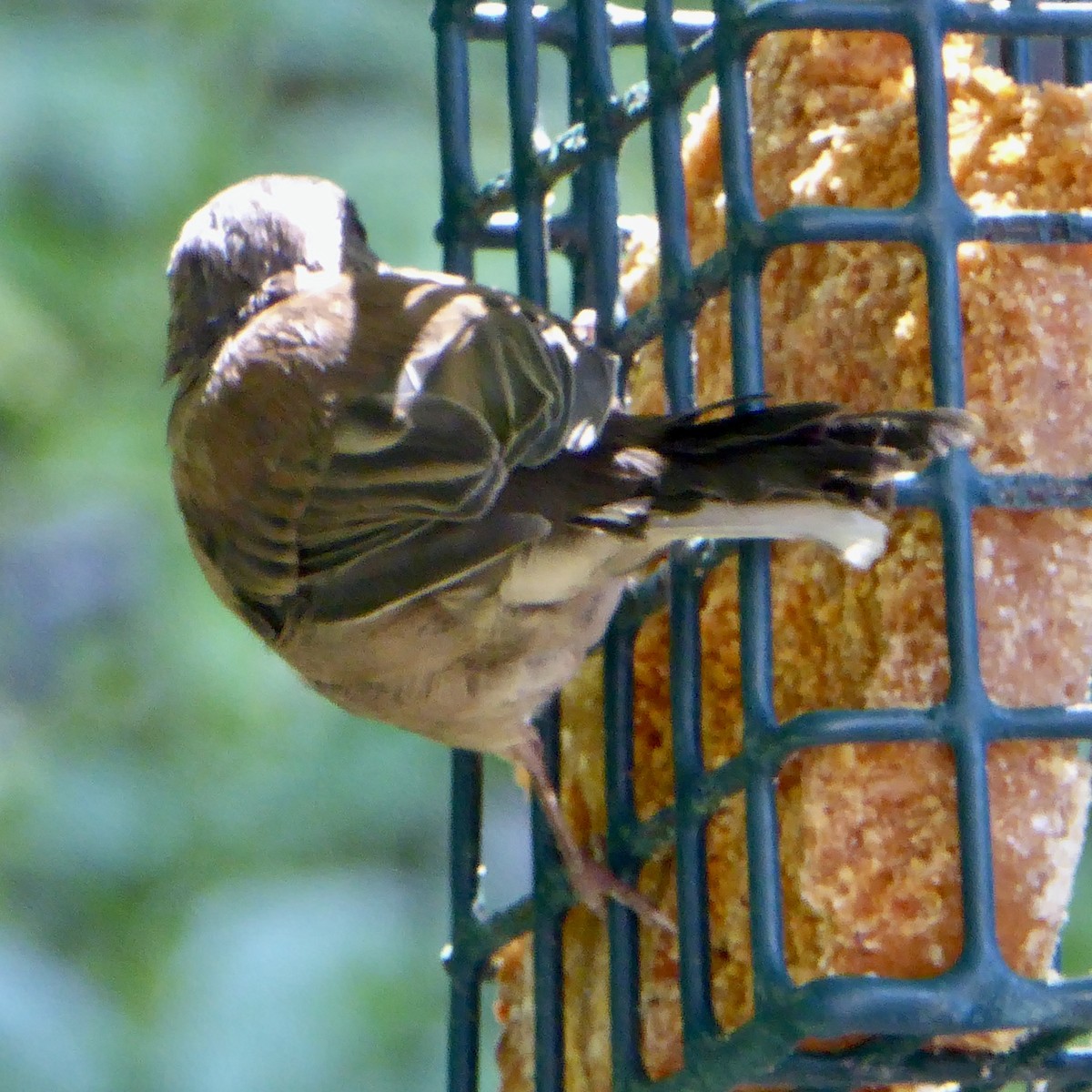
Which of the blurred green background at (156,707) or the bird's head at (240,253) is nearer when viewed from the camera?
the bird's head at (240,253)

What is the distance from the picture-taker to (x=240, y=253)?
2.85m

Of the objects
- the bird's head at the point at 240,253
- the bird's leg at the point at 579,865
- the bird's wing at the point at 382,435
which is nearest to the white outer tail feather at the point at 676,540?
the bird's wing at the point at 382,435

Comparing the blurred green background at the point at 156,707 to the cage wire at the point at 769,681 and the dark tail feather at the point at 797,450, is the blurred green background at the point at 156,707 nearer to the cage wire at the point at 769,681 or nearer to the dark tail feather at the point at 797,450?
the cage wire at the point at 769,681

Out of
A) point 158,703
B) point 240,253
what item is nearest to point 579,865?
point 240,253

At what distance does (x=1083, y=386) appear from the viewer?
196 cm

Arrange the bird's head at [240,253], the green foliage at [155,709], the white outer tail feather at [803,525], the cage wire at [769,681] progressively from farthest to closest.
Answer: the green foliage at [155,709] → the bird's head at [240,253] → the white outer tail feather at [803,525] → the cage wire at [769,681]

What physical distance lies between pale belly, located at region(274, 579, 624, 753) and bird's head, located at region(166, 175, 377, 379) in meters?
0.62

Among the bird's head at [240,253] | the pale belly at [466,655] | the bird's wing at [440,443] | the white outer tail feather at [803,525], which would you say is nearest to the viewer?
the white outer tail feather at [803,525]

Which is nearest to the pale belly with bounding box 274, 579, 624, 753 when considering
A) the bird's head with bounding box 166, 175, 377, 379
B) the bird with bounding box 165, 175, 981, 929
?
the bird with bounding box 165, 175, 981, 929

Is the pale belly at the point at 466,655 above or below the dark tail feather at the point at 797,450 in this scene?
below

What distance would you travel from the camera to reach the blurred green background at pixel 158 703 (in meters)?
3.87

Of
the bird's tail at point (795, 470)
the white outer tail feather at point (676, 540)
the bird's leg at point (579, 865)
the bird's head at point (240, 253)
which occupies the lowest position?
the bird's leg at point (579, 865)

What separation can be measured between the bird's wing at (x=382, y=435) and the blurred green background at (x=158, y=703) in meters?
1.58

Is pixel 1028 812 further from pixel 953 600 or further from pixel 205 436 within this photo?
pixel 205 436
